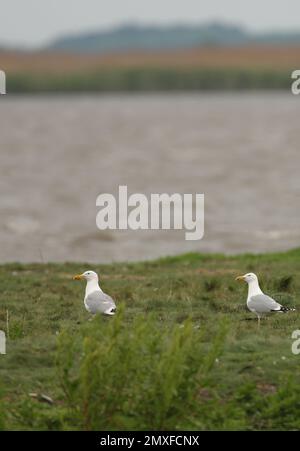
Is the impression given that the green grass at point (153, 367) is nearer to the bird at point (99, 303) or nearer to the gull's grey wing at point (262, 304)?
the gull's grey wing at point (262, 304)

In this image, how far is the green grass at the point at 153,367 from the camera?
9.94 meters

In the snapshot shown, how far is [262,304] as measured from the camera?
13.3m

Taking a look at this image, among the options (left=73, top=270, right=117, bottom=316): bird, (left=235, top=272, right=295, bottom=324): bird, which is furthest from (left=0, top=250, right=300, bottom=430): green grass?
(left=73, top=270, right=117, bottom=316): bird

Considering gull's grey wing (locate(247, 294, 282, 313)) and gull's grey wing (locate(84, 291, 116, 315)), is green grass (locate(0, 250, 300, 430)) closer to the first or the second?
gull's grey wing (locate(247, 294, 282, 313))

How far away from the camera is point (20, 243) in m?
28.5

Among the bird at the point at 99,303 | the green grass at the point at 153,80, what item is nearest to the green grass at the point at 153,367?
the bird at the point at 99,303

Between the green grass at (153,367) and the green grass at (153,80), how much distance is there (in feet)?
379

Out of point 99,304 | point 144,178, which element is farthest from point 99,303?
point 144,178

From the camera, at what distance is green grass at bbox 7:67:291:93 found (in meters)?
136

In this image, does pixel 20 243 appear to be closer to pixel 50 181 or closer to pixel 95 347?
pixel 50 181

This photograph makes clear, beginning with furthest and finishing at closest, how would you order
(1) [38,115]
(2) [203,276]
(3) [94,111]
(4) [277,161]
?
(3) [94,111]
(1) [38,115]
(4) [277,161]
(2) [203,276]

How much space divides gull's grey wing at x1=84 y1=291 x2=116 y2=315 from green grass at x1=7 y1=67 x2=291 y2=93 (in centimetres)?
11610

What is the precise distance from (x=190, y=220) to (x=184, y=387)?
22.6m

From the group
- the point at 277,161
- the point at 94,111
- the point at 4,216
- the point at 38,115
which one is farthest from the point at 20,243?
the point at 94,111
